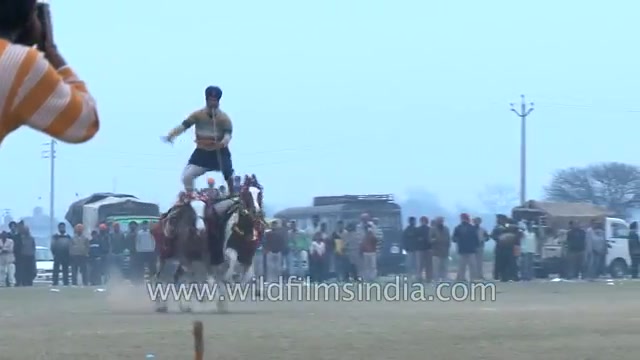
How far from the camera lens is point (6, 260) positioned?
120 feet

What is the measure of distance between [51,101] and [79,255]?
33426mm

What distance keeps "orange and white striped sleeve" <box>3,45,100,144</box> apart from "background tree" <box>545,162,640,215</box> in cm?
8893

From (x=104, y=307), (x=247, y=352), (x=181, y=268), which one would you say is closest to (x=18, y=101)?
(x=247, y=352)

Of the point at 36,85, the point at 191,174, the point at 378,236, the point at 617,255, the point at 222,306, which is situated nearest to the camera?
the point at 36,85

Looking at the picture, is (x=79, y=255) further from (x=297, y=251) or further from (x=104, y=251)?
(x=297, y=251)

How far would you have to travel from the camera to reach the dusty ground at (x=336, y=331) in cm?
1277

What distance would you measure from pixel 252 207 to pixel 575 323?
481cm

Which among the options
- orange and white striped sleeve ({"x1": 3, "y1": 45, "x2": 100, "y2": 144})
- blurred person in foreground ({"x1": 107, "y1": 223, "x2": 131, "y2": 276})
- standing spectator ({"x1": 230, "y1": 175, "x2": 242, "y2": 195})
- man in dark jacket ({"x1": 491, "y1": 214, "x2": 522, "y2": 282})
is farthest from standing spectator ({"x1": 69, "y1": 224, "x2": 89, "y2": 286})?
orange and white striped sleeve ({"x1": 3, "y1": 45, "x2": 100, "y2": 144})

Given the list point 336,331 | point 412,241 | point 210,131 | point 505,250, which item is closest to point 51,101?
point 336,331

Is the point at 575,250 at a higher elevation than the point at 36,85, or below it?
below

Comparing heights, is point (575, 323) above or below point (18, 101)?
below

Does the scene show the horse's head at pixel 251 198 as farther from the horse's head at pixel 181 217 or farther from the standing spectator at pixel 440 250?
the standing spectator at pixel 440 250

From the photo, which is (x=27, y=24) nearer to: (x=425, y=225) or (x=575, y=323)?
(x=575, y=323)

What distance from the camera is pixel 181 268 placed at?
2059 cm
